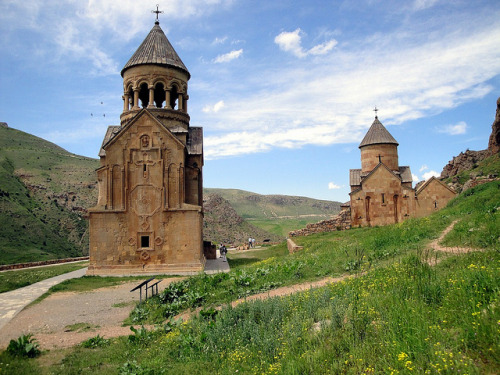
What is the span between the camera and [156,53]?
55.0ft

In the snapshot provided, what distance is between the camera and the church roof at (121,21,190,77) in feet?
54.0

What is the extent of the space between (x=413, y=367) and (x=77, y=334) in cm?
593

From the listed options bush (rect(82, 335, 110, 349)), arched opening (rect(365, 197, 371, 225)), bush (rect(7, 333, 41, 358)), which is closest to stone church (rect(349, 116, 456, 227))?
arched opening (rect(365, 197, 371, 225))

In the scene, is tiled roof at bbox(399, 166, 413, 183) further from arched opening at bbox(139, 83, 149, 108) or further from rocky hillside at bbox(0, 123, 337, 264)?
rocky hillside at bbox(0, 123, 337, 264)

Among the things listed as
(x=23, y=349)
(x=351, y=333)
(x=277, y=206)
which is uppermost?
(x=277, y=206)

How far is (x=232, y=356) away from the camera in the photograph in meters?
4.45

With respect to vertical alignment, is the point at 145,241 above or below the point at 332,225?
below

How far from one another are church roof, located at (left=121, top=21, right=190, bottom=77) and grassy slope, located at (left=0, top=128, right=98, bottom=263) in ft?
42.8

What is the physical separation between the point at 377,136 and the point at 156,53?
571 inches

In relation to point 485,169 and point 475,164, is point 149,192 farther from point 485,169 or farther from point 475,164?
point 475,164

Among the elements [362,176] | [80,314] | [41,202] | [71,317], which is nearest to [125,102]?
[80,314]

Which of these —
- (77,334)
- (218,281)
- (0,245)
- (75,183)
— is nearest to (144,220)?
(218,281)

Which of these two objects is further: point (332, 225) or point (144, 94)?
point (332, 225)

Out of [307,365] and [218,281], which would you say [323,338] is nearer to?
[307,365]
